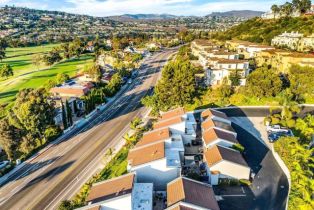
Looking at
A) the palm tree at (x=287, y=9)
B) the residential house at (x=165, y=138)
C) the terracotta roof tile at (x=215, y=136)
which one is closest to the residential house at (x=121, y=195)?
the residential house at (x=165, y=138)

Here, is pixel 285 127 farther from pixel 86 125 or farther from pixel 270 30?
pixel 270 30

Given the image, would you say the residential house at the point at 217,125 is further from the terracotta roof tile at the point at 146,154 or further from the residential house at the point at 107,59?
the residential house at the point at 107,59

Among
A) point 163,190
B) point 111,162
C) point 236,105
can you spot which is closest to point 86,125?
point 111,162

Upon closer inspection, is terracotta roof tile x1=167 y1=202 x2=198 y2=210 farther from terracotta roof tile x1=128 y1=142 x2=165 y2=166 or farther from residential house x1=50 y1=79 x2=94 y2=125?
residential house x1=50 y1=79 x2=94 y2=125

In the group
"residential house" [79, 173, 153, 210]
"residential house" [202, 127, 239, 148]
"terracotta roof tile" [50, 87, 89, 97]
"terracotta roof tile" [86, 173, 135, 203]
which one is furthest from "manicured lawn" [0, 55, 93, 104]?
"residential house" [202, 127, 239, 148]

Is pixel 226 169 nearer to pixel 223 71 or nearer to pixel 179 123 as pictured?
pixel 179 123

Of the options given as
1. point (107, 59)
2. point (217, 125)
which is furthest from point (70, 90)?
point (107, 59)
